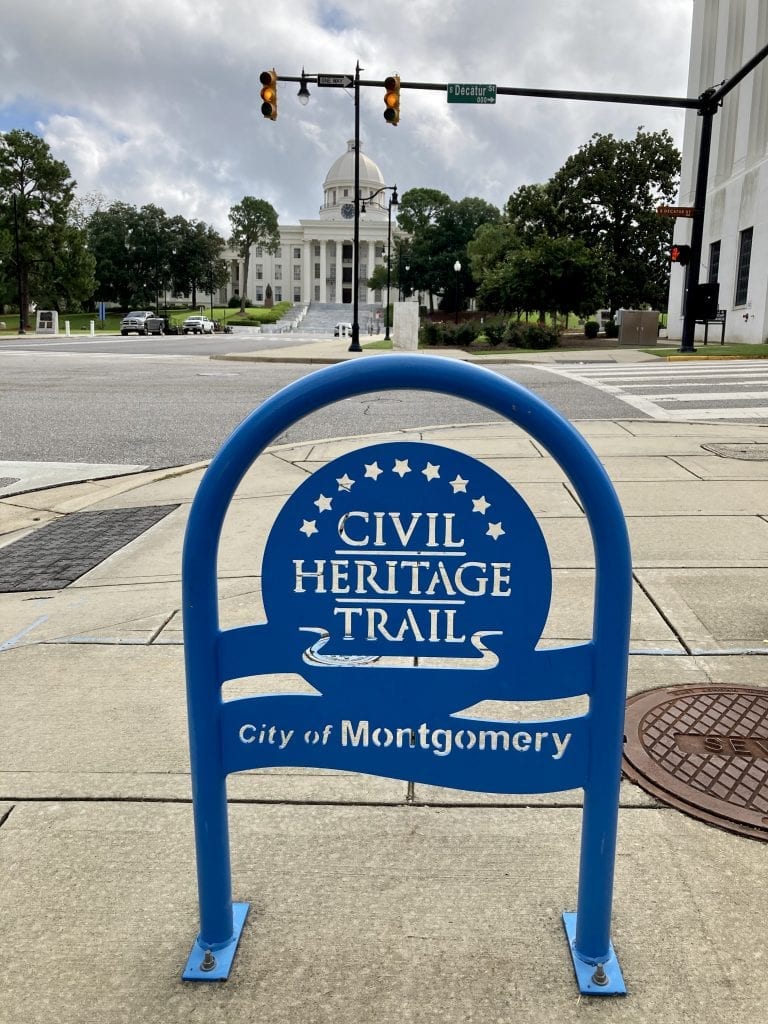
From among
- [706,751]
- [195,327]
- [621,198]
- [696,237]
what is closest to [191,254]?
[195,327]

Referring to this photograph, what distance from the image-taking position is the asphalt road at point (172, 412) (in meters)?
9.41

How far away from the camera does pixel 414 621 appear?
5.86ft

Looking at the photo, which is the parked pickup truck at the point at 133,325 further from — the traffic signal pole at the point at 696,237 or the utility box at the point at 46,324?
the traffic signal pole at the point at 696,237

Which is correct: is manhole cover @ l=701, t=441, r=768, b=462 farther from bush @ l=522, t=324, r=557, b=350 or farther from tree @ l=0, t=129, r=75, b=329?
tree @ l=0, t=129, r=75, b=329

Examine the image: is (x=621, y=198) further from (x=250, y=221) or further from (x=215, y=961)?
(x=250, y=221)

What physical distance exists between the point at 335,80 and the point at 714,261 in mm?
20278

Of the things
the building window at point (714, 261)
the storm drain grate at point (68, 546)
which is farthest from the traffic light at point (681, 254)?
the storm drain grate at point (68, 546)

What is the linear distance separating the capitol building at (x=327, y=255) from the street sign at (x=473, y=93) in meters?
108

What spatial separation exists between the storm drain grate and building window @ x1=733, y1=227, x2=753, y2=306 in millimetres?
28202

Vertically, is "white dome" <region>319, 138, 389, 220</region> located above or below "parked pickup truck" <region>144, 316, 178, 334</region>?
above

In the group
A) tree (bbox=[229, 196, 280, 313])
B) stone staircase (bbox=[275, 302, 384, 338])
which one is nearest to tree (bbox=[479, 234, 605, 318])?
stone staircase (bbox=[275, 302, 384, 338])

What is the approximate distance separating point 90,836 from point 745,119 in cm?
3342

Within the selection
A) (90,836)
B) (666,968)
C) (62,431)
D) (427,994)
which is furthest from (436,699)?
(62,431)

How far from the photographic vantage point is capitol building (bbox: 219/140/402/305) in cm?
12512
